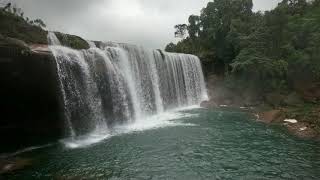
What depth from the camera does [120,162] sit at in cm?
1462

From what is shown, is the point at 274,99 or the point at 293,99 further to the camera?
the point at 274,99

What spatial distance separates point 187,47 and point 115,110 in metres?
28.4

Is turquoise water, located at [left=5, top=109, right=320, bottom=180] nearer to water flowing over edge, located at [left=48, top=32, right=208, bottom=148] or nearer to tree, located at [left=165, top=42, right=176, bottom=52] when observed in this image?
water flowing over edge, located at [left=48, top=32, right=208, bottom=148]

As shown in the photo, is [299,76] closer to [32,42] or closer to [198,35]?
[198,35]

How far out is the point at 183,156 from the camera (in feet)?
50.4

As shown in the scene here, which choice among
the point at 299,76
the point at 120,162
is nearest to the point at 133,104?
the point at 120,162

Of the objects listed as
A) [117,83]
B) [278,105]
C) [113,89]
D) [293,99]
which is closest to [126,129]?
[113,89]

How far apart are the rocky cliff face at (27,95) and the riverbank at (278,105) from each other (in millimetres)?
14838

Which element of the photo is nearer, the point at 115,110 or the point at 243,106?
the point at 115,110

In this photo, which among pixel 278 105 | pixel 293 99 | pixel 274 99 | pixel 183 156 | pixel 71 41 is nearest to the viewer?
pixel 183 156

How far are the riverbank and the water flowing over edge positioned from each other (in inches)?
209

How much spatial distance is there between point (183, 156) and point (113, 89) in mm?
10697

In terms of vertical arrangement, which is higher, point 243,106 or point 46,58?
point 46,58

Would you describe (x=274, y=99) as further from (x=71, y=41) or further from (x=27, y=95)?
(x=27, y=95)
